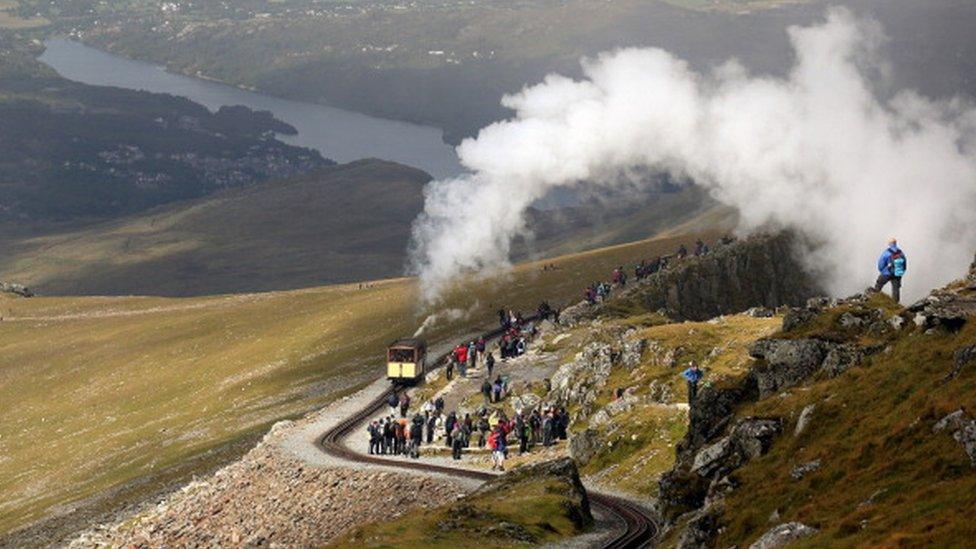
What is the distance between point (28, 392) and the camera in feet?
586

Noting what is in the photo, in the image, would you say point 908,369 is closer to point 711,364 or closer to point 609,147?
point 711,364

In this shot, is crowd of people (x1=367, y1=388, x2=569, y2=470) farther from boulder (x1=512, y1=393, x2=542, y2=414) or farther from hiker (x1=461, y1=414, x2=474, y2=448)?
boulder (x1=512, y1=393, x2=542, y2=414)

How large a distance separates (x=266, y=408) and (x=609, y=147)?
48.5m

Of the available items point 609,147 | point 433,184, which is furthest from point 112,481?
point 609,147

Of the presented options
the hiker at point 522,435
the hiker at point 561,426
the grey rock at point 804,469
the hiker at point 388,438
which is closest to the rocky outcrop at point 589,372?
the hiker at point 561,426

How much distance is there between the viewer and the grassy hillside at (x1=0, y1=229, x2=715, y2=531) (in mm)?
123125

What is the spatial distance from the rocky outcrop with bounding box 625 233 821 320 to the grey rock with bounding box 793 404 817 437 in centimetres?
7780

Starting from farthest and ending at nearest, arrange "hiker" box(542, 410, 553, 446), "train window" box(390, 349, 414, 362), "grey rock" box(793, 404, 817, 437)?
"train window" box(390, 349, 414, 362)
"hiker" box(542, 410, 553, 446)
"grey rock" box(793, 404, 817, 437)

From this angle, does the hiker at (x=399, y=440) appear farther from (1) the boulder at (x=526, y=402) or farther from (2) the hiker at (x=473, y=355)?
(2) the hiker at (x=473, y=355)

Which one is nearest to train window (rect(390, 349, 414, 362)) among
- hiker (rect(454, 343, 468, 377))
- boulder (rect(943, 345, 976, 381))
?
hiker (rect(454, 343, 468, 377))

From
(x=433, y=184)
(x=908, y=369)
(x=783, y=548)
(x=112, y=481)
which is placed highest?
(x=433, y=184)

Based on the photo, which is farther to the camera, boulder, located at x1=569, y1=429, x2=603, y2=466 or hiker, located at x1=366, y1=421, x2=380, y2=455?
hiker, located at x1=366, y1=421, x2=380, y2=455

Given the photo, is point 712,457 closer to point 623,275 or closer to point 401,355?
point 401,355

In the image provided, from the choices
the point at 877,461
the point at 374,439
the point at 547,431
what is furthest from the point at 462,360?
the point at 877,461
